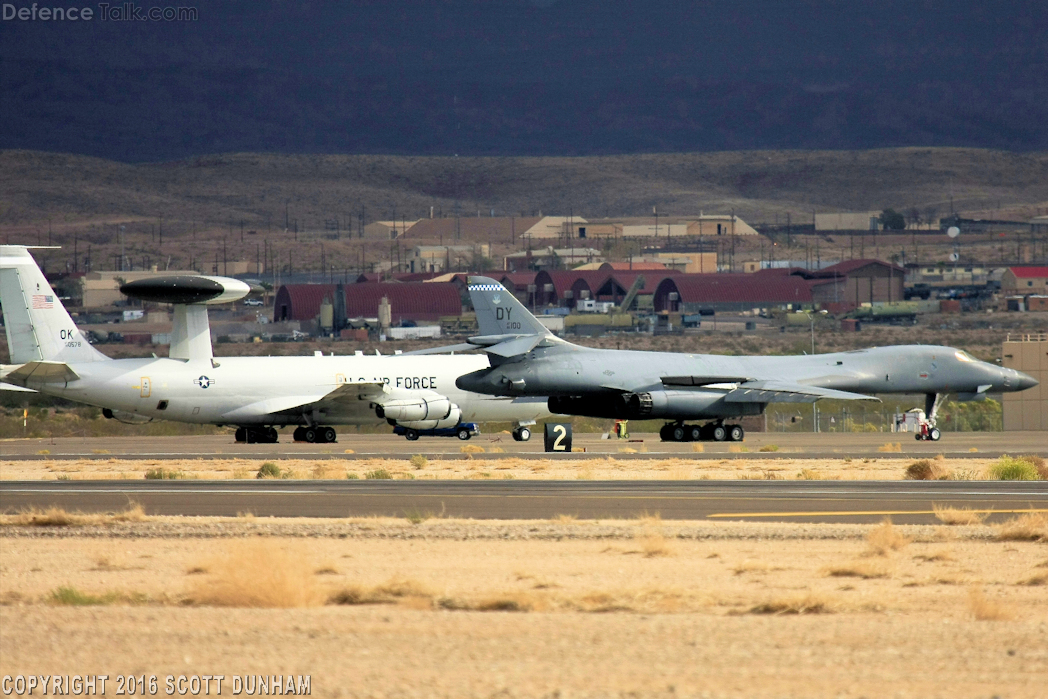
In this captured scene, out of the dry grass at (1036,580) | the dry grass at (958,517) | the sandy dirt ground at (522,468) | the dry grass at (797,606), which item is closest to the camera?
the dry grass at (797,606)

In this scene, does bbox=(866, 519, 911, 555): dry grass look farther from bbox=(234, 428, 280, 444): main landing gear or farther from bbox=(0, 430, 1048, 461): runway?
bbox=(234, 428, 280, 444): main landing gear

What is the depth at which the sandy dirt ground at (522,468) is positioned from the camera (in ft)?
111

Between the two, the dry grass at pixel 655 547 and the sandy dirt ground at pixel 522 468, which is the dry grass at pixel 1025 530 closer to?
the dry grass at pixel 655 547

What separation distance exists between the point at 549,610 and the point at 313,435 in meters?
39.9

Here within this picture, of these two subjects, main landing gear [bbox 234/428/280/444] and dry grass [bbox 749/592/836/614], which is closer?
dry grass [bbox 749/592/836/614]

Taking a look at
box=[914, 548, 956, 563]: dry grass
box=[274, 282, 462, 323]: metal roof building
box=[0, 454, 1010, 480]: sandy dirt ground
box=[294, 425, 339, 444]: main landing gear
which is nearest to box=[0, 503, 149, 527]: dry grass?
box=[0, 454, 1010, 480]: sandy dirt ground

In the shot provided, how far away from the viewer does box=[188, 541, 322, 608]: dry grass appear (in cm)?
1381

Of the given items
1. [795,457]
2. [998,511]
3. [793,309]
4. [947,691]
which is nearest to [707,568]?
[947,691]

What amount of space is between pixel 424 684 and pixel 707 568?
7306 mm

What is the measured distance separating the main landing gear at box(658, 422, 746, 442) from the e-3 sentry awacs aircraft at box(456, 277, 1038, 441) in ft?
0.12

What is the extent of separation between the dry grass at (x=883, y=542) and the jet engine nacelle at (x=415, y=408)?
33.4 meters

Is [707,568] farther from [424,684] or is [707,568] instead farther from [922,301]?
[922,301]

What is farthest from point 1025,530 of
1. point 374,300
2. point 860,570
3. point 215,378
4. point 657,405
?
point 374,300

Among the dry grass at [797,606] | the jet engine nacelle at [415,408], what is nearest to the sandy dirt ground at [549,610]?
the dry grass at [797,606]
